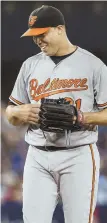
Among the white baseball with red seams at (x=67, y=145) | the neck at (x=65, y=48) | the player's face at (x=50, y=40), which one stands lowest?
the white baseball with red seams at (x=67, y=145)

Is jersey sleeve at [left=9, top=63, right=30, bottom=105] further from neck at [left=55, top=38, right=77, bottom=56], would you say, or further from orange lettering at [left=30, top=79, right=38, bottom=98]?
neck at [left=55, top=38, right=77, bottom=56]

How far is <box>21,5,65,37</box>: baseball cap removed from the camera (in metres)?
1.87

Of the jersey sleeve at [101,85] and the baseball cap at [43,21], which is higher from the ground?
the baseball cap at [43,21]

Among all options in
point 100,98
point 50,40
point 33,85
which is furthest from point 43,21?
point 100,98

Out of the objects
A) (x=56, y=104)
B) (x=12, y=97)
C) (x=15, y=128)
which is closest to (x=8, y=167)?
Result: (x=15, y=128)

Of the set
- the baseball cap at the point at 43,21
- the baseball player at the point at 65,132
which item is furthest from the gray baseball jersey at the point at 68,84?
the baseball cap at the point at 43,21

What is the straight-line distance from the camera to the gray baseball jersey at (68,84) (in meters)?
1.91

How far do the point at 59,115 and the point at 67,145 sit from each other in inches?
5.7

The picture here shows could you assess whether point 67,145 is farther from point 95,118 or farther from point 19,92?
point 19,92

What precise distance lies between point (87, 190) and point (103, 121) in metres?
0.26

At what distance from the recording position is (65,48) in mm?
1939

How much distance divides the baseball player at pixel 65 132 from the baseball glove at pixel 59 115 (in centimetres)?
3

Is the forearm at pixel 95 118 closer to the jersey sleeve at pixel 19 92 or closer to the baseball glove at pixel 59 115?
the baseball glove at pixel 59 115

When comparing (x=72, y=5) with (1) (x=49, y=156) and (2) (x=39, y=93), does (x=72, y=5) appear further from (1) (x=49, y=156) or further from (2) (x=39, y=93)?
(1) (x=49, y=156)
